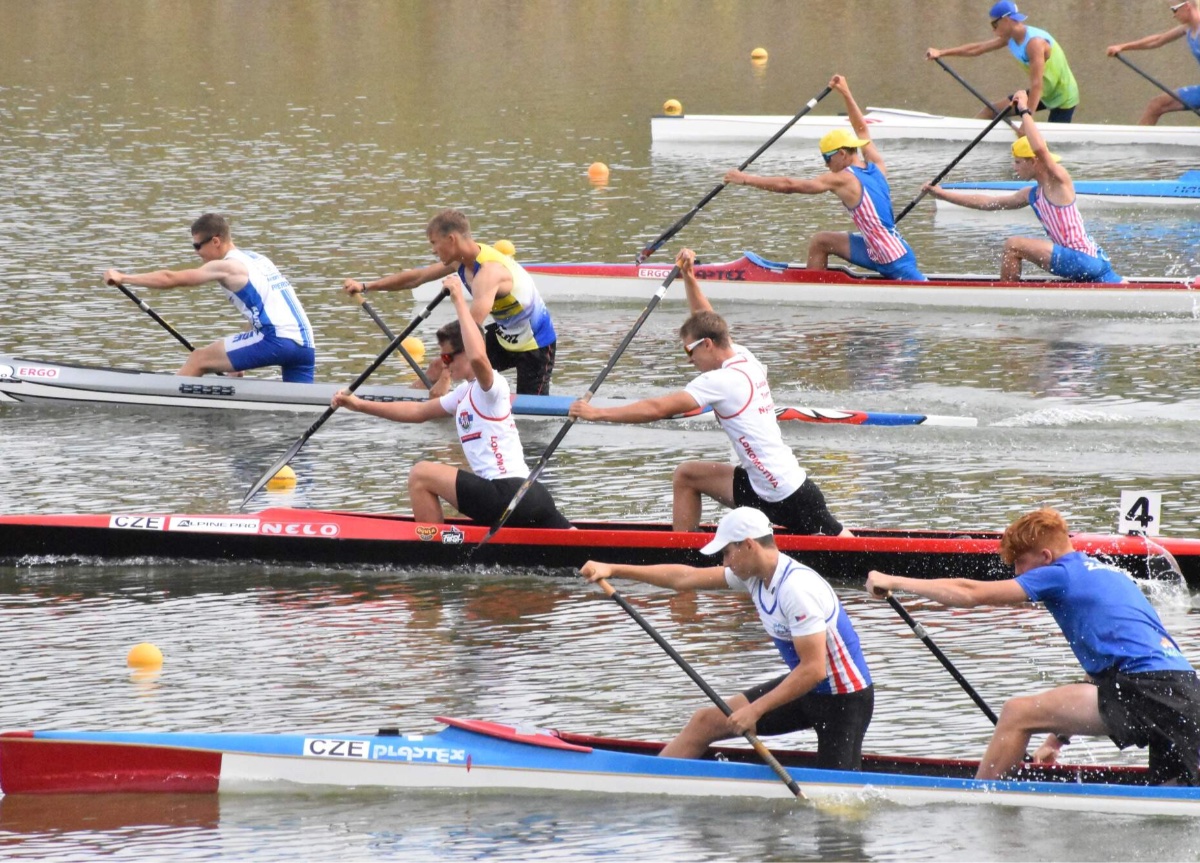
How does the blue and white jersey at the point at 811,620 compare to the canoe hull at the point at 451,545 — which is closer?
the blue and white jersey at the point at 811,620

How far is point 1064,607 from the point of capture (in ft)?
21.5

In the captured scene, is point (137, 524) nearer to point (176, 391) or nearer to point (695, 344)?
point (176, 391)

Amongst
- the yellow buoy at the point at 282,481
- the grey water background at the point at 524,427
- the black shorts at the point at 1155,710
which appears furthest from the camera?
the yellow buoy at the point at 282,481

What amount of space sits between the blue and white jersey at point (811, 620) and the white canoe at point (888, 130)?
15.3m

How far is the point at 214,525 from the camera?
9922 millimetres

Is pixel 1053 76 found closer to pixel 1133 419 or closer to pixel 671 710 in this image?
pixel 1133 419

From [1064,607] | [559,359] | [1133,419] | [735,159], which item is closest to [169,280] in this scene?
[559,359]

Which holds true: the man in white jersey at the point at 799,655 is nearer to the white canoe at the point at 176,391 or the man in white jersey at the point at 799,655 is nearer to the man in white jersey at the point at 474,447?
the man in white jersey at the point at 474,447

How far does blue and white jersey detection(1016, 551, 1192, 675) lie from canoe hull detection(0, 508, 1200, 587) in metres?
2.46

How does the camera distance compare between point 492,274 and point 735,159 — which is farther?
point 735,159

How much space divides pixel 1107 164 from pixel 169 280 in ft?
40.8

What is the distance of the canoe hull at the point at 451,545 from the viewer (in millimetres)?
9047

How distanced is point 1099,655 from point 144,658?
4476 mm

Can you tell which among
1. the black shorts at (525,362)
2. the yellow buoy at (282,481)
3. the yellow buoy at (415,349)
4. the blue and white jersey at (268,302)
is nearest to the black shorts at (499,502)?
the yellow buoy at (282,481)
